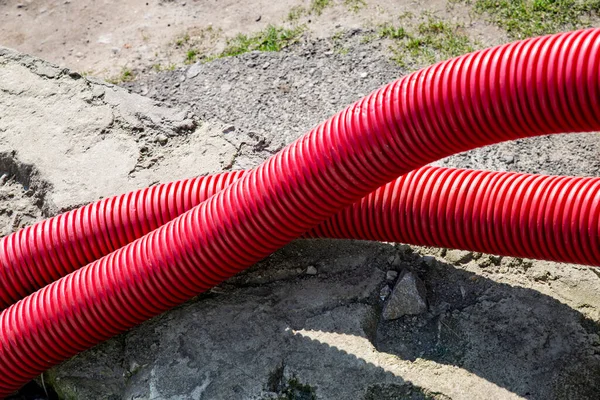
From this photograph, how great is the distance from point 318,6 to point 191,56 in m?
1.13

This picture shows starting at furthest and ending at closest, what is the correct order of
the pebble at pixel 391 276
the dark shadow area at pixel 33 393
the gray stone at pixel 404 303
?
1. the dark shadow area at pixel 33 393
2. the pebble at pixel 391 276
3. the gray stone at pixel 404 303

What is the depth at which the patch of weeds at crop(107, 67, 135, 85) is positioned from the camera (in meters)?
6.49

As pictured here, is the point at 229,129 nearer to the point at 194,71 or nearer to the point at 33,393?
the point at 194,71

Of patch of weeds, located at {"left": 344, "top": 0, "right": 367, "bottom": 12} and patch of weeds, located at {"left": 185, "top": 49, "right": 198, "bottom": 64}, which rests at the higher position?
patch of weeds, located at {"left": 344, "top": 0, "right": 367, "bottom": 12}

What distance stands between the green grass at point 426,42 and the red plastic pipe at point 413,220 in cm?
200

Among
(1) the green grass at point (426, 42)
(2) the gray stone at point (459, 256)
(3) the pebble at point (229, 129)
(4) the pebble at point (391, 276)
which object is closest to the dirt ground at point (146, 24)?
(1) the green grass at point (426, 42)

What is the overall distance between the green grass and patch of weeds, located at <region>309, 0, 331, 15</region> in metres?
0.59

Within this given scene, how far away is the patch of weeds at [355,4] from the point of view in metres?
6.57

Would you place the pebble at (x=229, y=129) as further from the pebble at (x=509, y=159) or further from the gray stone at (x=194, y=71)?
the pebble at (x=509, y=159)

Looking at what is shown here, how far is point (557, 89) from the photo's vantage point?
3.16 meters

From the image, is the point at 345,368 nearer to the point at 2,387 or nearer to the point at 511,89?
the point at 511,89

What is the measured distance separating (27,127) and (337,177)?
2.54 m

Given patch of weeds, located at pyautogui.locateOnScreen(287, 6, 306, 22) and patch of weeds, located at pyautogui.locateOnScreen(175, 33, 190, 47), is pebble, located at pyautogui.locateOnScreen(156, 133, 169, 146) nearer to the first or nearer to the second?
patch of weeds, located at pyautogui.locateOnScreen(175, 33, 190, 47)

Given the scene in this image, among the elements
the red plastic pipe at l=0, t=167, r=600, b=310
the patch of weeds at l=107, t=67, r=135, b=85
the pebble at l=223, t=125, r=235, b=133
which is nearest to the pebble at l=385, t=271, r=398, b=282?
the red plastic pipe at l=0, t=167, r=600, b=310
